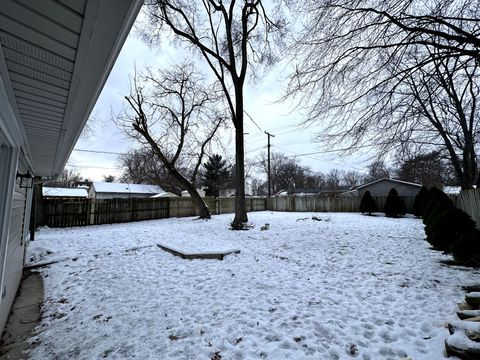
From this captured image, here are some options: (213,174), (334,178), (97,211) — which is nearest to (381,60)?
(97,211)

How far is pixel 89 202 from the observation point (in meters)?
11.2

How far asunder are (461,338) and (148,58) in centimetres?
1440

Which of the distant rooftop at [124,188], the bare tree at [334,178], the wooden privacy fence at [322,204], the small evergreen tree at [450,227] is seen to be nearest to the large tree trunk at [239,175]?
the small evergreen tree at [450,227]

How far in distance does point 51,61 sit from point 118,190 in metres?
30.3

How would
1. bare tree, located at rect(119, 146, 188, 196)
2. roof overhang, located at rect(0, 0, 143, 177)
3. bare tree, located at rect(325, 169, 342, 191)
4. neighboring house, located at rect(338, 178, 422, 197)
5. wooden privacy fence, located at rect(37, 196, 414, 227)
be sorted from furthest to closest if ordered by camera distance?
bare tree, located at rect(325, 169, 342, 191) → bare tree, located at rect(119, 146, 188, 196) → neighboring house, located at rect(338, 178, 422, 197) → wooden privacy fence, located at rect(37, 196, 414, 227) → roof overhang, located at rect(0, 0, 143, 177)

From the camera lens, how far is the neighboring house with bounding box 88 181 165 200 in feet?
91.7

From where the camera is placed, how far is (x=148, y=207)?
13.9 m

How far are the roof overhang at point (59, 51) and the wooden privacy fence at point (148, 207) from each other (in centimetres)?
1028

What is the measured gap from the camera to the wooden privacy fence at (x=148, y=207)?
10484mm

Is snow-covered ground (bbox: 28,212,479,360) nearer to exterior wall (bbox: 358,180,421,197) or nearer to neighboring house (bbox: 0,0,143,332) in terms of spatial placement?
neighboring house (bbox: 0,0,143,332)

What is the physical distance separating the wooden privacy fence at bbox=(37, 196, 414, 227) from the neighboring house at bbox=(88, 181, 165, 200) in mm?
14629

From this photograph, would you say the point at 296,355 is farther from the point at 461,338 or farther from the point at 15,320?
the point at 15,320

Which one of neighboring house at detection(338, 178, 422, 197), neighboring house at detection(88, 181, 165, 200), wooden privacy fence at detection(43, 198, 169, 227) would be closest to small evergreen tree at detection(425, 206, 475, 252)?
wooden privacy fence at detection(43, 198, 169, 227)

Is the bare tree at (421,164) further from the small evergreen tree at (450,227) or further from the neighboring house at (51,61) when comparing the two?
the neighboring house at (51,61)
